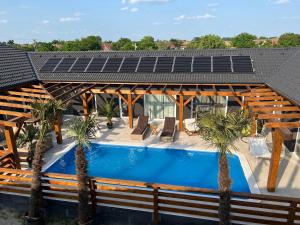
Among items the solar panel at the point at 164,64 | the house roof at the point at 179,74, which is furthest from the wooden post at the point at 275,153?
the solar panel at the point at 164,64

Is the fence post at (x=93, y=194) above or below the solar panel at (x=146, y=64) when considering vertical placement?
below

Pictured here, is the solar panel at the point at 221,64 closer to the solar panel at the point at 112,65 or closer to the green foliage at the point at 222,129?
the solar panel at the point at 112,65

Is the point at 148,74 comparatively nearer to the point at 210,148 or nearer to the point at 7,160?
the point at 210,148

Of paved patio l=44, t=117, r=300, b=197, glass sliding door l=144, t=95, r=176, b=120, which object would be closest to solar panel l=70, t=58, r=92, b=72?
paved patio l=44, t=117, r=300, b=197

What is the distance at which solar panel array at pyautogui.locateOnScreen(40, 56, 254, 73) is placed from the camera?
19.0 m

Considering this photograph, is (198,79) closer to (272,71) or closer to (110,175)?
(272,71)

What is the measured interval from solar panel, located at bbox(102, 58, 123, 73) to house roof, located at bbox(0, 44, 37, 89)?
575 centimetres

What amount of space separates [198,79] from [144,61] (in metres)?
5.06

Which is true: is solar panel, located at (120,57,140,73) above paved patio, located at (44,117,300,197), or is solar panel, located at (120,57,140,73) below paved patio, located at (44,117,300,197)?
above

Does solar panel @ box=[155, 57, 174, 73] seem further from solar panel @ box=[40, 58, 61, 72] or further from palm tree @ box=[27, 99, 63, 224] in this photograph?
palm tree @ box=[27, 99, 63, 224]

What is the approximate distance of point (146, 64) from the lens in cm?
2027

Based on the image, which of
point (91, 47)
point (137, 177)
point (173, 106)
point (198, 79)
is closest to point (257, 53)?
point (198, 79)

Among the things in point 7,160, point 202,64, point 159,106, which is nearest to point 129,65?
point 159,106

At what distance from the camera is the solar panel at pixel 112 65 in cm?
2014
